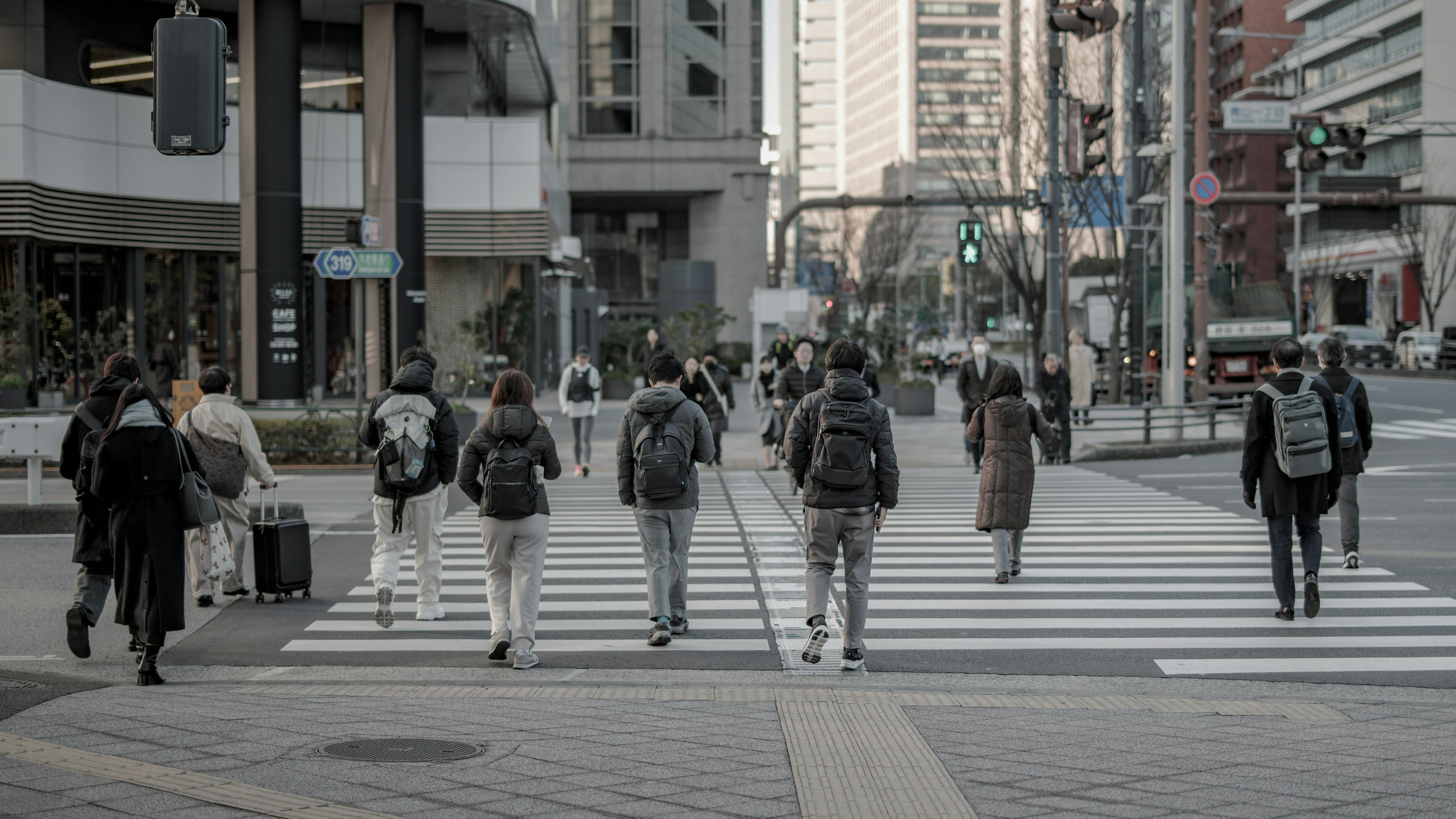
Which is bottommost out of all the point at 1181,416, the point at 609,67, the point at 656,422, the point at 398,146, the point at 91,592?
the point at 91,592

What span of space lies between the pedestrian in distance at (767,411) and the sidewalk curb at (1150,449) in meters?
5.48

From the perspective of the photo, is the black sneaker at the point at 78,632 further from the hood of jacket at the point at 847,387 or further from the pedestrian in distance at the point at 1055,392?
the pedestrian in distance at the point at 1055,392

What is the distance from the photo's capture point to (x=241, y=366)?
31781mm

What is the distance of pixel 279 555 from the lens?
34.3 feet

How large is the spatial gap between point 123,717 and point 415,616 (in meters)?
3.65

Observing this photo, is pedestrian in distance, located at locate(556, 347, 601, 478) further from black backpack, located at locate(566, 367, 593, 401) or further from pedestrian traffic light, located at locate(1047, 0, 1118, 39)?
pedestrian traffic light, located at locate(1047, 0, 1118, 39)

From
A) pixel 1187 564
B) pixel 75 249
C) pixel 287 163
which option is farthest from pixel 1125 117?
pixel 1187 564

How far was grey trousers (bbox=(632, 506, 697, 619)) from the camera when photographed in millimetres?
8969

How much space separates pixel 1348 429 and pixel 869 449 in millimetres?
4930

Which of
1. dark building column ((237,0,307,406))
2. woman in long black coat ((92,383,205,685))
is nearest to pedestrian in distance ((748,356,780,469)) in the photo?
dark building column ((237,0,307,406))

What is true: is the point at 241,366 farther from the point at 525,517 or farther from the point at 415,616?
the point at 525,517

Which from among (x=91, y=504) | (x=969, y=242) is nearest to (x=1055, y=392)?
(x=969, y=242)

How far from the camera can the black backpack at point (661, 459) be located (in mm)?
8781

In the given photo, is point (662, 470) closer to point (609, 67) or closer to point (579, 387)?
point (579, 387)
